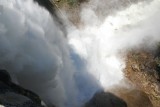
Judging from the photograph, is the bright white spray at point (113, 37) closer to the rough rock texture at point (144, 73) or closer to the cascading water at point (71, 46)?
the cascading water at point (71, 46)

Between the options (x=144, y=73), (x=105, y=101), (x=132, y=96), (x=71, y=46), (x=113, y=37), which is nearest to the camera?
(x=105, y=101)

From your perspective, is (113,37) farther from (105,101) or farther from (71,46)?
(105,101)

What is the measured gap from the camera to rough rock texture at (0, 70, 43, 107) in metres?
16.0

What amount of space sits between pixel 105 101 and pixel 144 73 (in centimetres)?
409

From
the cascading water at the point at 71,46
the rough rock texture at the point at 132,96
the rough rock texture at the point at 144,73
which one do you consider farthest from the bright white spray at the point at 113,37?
the rough rock texture at the point at 132,96

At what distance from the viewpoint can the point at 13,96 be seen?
16.5 metres

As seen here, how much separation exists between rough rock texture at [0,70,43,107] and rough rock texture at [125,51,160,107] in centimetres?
1010

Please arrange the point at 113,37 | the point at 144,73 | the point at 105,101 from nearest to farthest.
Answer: the point at 105,101, the point at 144,73, the point at 113,37

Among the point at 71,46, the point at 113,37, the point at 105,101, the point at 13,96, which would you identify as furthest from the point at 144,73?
the point at 13,96

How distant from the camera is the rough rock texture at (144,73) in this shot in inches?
1015

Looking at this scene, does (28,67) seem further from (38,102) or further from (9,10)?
(38,102)

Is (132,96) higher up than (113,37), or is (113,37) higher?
(113,37)

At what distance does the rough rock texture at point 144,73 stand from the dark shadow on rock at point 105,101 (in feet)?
7.61

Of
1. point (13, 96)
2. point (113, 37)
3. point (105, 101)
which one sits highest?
point (113, 37)
